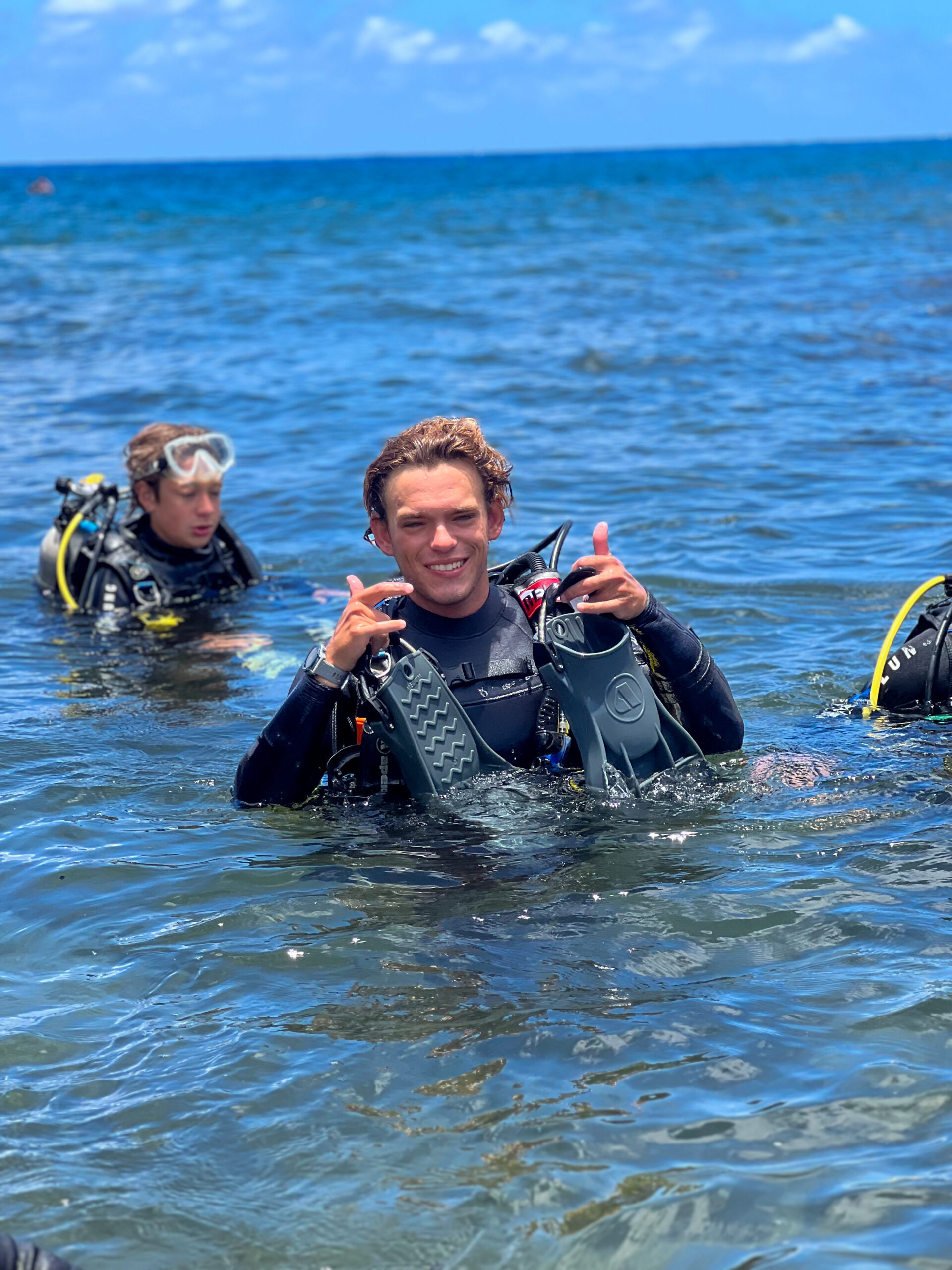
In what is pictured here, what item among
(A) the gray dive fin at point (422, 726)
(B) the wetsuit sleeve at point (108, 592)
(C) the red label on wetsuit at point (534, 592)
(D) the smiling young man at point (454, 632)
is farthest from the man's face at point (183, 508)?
Answer: (A) the gray dive fin at point (422, 726)

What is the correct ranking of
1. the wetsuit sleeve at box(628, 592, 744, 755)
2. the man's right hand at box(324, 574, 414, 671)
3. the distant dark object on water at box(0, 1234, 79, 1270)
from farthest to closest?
the wetsuit sleeve at box(628, 592, 744, 755)
the man's right hand at box(324, 574, 414, 671)
the distant dark object on water at box(0, 1234, 79, 1270)

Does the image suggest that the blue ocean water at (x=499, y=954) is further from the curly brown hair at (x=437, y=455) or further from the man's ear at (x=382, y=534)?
the curly brown hair at (x=437, y=455)

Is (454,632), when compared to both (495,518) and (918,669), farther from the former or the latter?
(918,669)

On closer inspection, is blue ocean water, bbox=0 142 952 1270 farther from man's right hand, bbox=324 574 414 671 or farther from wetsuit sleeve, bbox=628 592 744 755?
man's right hand, bbox=324 574 414 671

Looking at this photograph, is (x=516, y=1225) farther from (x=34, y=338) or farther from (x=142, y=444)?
(x=34, y=338)

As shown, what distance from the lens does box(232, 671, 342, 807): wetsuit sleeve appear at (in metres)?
4.20

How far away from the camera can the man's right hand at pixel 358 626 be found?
13.2 feet

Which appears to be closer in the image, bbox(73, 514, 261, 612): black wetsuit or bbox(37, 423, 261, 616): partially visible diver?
bbox(37, 423, 261, 616): partially visible diver

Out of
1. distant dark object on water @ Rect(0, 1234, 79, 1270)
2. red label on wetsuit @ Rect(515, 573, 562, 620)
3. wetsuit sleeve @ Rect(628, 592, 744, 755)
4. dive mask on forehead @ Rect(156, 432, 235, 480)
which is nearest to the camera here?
distant dark object on water @ Rect(0, 1234, 79, 1270)

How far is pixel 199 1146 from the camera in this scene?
3.08 m

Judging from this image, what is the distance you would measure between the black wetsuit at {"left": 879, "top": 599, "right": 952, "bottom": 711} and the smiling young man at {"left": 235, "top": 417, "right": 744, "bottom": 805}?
894mm

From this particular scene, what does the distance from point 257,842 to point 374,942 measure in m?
0.93

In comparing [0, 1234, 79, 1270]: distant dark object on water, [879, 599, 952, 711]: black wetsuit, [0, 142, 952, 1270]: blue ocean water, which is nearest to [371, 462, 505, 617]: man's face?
[0, 142, 952, 1270]: blue ocean water

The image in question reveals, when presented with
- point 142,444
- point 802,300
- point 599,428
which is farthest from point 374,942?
point 802,300
